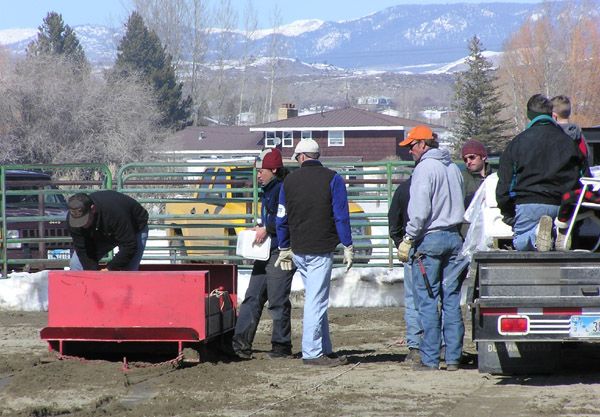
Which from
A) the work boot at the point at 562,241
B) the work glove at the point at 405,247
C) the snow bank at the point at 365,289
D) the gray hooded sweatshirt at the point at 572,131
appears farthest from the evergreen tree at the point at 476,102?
the work boot at the point at 562,241

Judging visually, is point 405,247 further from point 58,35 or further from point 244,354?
point 58,35

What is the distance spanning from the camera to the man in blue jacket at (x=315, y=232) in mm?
10094

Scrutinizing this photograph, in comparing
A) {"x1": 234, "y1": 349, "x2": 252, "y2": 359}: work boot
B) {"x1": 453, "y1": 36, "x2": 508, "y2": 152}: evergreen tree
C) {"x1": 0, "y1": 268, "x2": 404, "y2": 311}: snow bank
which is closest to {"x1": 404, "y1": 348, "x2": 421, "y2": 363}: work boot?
{"x1": 234, "y1": 349, "x2": 252, "y2": 359}: work boot

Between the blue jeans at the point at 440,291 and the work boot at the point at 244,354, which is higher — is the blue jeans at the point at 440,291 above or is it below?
above

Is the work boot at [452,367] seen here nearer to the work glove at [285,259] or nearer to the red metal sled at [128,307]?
the work glove at [285,259]

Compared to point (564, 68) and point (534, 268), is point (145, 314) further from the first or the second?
point (564, 68)

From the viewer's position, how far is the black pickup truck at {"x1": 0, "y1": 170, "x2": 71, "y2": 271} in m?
16.2

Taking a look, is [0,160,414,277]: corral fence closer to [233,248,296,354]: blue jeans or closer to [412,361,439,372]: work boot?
[233,248,296,354]: blue jeans

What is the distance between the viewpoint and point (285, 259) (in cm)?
1043

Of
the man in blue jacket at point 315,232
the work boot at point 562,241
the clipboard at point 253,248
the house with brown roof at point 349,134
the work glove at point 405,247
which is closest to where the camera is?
the work boot at point 562,241

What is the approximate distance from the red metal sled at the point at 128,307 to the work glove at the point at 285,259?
0.84m

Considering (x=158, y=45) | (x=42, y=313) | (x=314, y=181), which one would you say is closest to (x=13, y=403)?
(x=314, y=181)

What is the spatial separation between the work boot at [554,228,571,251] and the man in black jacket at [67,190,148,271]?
3942 millimetres

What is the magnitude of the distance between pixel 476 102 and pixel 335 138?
10.6 meters
